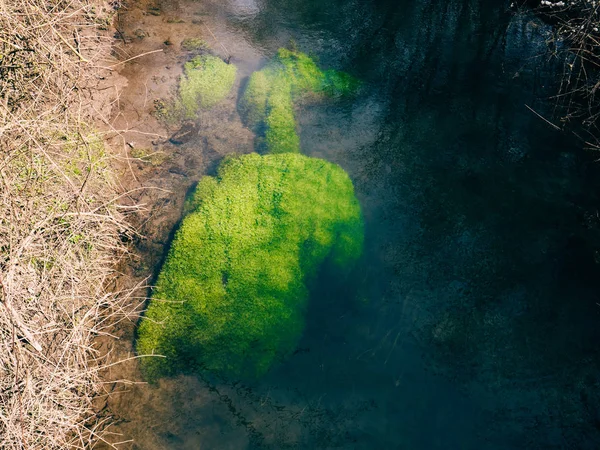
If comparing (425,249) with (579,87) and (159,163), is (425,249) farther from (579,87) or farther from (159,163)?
(579,87)

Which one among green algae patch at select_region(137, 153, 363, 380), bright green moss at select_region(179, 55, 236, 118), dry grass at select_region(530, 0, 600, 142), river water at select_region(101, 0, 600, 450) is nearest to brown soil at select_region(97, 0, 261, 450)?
river water at select_region(101, 0, 600, 450)

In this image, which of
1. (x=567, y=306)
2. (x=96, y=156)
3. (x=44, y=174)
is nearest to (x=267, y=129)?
(x=96, y=156)

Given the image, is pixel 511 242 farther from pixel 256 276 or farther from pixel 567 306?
pixel 256 276

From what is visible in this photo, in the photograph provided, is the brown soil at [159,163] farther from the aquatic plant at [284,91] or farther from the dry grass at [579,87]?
the dry grass at [579,87]

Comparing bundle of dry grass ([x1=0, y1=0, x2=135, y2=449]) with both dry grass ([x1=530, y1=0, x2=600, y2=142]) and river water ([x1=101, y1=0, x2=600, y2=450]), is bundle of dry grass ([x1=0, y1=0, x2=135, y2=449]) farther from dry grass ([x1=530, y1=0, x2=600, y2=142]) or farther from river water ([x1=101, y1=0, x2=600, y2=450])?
dry grass ([x1=530, y1=0, x2=600, y2=142])

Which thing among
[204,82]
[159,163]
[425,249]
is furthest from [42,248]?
[425,249]

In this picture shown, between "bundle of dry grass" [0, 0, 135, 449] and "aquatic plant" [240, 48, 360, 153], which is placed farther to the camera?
"aquatic plant" [240, 48, 360, 153]

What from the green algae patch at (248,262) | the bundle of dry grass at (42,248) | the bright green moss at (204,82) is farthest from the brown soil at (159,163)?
the bundle of dry grass at (42,248)
